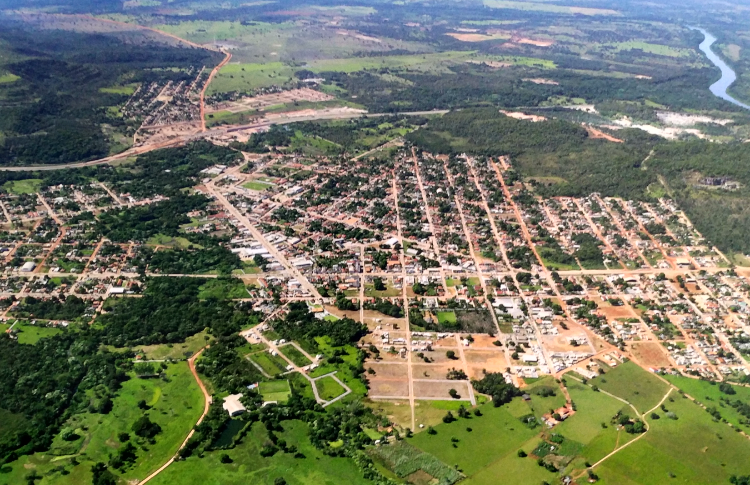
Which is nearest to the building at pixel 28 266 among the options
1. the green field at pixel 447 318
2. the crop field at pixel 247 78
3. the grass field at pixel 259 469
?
the grass field at pixel 259 469

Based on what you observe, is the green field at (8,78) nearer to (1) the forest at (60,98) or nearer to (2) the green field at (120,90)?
(1) the forest at (60,98)

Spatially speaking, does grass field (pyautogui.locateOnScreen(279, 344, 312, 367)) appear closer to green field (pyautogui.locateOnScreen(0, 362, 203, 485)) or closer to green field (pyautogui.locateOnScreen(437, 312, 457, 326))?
green field (pyautogui.locateOnScreen(0, 362, 203, 485))

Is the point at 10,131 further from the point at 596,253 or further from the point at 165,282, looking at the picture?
the point at 596,253

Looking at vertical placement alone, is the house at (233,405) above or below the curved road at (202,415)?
above

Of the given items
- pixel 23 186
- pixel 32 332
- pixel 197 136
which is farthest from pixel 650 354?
pixel 197 136

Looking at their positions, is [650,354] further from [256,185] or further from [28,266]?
[28,266]

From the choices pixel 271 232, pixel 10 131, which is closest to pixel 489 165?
pixel 271 232

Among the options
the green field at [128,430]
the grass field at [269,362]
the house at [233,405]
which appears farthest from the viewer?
the grass field at [269,362]
